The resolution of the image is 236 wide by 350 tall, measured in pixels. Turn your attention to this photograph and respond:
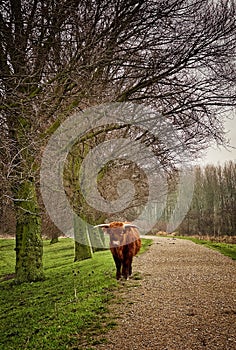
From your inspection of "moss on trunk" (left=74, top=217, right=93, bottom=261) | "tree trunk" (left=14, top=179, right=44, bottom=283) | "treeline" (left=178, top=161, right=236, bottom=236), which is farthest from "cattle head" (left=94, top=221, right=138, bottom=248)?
"treeline" (left=178, top=161, right=236, bottom=236)

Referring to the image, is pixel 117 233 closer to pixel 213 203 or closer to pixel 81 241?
pixel 81 241

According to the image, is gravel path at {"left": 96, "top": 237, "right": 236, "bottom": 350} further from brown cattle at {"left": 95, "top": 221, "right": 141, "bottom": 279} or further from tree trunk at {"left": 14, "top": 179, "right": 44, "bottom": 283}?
tree trunk at {"left": 14, "top": 179, "right": 44, "bottom": 283}

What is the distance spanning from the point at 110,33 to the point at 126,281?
21.8ft

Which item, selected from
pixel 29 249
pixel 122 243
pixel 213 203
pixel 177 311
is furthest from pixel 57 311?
pixel 213 203

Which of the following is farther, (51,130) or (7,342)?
(51,130)

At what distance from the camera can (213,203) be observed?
48062mm

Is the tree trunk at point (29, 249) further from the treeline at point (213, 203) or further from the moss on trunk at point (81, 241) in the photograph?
the treeline at point (213, 203)

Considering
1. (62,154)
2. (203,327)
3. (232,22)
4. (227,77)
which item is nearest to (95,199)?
(62,154)

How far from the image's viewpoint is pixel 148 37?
6.91 meters

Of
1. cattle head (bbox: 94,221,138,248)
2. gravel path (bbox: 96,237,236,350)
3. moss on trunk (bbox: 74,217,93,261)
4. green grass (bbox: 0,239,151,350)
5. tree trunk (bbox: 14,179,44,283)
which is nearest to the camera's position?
gravel path (bbox: 96,237,236,350)

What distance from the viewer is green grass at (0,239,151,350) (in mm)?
5191

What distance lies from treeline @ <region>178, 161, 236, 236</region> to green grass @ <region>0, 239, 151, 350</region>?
34.6m

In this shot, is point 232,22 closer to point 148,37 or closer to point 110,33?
point 148,37

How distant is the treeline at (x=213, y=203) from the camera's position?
43.2 metres
